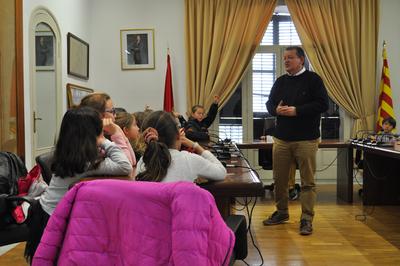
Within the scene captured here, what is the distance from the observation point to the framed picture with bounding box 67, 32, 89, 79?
4.82m

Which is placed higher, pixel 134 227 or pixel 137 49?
pixel 137 49

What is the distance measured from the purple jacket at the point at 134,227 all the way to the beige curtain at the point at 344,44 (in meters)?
5.13

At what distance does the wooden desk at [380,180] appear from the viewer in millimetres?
4422

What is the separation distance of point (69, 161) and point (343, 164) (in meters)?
3.85

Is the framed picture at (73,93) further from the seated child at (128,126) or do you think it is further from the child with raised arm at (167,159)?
the child with raised arm at (167,159)

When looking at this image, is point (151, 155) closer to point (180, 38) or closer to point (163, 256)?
point (163, 256)

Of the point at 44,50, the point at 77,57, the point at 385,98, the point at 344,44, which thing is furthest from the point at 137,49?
the point at 385,98

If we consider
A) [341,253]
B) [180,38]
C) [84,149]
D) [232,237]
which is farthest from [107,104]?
[180,38]

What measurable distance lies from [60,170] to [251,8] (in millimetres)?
4700

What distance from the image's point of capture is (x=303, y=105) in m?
3.26

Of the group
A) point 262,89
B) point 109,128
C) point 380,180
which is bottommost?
point 380,180

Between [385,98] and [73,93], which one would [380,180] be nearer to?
[385,98]

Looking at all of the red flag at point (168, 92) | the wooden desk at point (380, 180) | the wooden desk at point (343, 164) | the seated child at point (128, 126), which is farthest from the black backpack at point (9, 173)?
the red flag at point (168, 92)

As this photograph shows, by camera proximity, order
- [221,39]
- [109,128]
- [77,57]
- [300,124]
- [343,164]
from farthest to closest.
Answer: [221,39]
[77,57]
[343,164]
[300,124]
[109,128]
